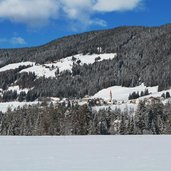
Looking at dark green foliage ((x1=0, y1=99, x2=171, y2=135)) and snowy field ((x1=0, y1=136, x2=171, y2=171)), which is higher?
dark green foliage ((x1=0, y1=99, x2=171, y2=135))

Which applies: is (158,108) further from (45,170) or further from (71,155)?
(45,170)

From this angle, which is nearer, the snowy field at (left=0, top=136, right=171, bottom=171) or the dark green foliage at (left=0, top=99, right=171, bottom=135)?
the snowy field at (left=0, top=136, right=171, bottom=171)

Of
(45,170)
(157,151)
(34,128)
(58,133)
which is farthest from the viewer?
(34,128)

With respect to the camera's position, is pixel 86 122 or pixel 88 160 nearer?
pixel 88 160

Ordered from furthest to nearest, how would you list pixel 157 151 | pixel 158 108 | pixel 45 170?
1. pixel 158 108
2. pixel 157 151
3. pixel 45 170

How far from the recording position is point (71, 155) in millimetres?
28953

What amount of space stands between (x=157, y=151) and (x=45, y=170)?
12.1 meters

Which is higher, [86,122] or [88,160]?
[86,122]

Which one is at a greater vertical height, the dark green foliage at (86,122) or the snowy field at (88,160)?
the dark green foliage at (86,122)

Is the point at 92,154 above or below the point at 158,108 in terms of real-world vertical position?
below

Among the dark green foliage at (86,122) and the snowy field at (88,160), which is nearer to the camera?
the snowy field at (88,160)

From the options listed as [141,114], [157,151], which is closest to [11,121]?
[141,114]

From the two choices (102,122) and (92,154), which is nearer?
(92,154)

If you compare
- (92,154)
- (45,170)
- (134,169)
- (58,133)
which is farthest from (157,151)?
(58,133)
